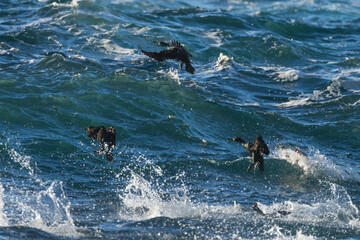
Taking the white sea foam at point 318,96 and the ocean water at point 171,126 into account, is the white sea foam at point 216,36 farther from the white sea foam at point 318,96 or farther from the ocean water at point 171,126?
the white sea foam at point 318,96

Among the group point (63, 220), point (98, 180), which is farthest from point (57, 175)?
point (63, 220)

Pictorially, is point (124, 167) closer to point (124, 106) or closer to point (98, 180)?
point (98, 180)

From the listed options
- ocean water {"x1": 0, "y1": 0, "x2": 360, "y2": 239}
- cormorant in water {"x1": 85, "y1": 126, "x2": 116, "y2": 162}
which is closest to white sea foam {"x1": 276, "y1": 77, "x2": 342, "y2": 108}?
ocean water {"x1": 0, "y1": 0, "x2": 360, "y2": 239}

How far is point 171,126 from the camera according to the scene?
41.0 ft

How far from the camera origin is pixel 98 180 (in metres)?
10.0

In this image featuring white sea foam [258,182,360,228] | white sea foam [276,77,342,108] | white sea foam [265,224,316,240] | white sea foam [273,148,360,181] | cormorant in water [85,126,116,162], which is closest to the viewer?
cormorant in water [85,126,116,162]

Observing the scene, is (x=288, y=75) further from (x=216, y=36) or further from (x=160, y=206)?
(x=160, y=206)

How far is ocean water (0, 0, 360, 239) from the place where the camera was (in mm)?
8844

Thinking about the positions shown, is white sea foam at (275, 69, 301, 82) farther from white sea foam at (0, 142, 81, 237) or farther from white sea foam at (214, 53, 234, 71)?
white sea foam at (0, 142, 81, 237)

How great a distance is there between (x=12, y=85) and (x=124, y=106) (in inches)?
96.4

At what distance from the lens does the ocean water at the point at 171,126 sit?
8.84 metres

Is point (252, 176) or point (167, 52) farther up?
point (167, 52)

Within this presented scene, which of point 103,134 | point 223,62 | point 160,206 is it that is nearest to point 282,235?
point 160,206

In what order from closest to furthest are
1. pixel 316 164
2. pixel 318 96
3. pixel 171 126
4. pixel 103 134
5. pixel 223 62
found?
pixel 103 134 < pixel 316 164 < pixel 171 126 < pixel 318 96 < pixel 223 62
